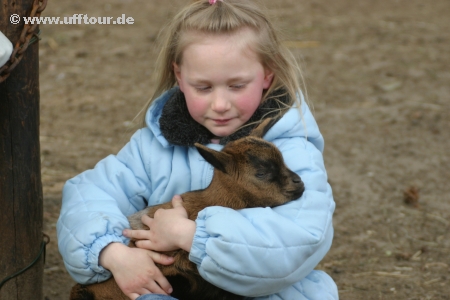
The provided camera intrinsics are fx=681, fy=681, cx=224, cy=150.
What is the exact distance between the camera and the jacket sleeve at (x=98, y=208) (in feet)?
10.8

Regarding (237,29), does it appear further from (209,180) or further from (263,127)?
(209,180)

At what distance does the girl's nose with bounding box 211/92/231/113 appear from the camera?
3.39 metres

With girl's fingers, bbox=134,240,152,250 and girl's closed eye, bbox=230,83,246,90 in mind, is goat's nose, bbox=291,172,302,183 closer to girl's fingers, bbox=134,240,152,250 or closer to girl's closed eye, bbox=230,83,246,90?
girl's closed eye, bbox=230,83,246,90

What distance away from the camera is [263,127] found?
3416 millimetres

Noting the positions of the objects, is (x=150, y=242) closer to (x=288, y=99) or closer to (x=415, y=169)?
(x=288, y=99)

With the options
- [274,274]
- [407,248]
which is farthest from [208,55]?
[407,248]

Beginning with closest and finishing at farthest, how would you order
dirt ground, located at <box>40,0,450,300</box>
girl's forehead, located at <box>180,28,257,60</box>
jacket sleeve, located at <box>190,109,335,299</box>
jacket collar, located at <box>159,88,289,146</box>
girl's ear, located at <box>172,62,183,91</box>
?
jacket sleeve, located at <box>190,109,335,299</box> → girl's forehead, located at <box>180,28,257,60</box> → jacket collar, located at <box>159,88,289,146</box> → girl's ear, located at <box>172,62,183,91</box> → dirt ground, located at <box>40,0,450,300</box>

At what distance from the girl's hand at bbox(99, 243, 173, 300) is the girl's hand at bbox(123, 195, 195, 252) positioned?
54 millimetres

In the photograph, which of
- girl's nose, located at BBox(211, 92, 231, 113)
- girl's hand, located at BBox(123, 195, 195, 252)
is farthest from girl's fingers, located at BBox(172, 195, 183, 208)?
girl's nose, located at BBox(211, 92, 231, 113)

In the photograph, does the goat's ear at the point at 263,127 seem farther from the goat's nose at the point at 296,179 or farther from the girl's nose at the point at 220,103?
the goat's nose at the point at 296,179

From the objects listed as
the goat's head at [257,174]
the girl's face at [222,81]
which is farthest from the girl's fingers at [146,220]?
the girl's face at [222,81]

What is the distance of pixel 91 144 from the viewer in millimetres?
6527

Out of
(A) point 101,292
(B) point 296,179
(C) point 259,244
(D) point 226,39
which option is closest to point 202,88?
(D) point 226,39

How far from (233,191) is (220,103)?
1.47 ft
